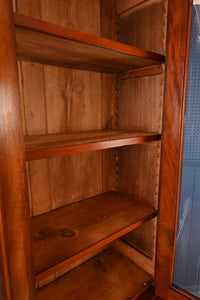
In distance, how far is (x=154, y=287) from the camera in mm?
1275

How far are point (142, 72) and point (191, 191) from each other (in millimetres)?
714

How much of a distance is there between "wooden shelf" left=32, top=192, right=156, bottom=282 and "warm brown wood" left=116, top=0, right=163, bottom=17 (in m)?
1.14

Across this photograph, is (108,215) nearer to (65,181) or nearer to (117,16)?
(65,181)

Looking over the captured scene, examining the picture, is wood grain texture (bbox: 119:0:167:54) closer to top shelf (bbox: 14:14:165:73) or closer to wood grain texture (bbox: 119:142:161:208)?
top shelf (bbox: 14:14:165:73)

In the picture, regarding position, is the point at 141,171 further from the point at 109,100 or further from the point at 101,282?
the point at 101,282

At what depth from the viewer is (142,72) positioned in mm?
1201

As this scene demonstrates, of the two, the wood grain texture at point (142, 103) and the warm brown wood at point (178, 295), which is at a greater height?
the wood grain texture at point (142, 103)

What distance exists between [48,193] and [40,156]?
0.49 meters

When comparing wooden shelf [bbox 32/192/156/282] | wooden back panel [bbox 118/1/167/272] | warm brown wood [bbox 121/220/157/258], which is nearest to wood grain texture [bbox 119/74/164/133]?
wooden back panel [bbox 118/1/167/272]

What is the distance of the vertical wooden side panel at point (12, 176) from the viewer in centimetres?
55

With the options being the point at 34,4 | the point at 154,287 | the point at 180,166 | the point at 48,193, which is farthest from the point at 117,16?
the point at 154,287

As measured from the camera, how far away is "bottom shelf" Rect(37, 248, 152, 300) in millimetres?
1195

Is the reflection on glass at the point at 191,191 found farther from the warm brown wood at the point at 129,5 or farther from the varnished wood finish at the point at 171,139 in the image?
the warm brown wood at the point at 129,5

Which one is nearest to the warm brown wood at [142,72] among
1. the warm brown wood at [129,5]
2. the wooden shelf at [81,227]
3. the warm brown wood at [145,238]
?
the warm brown wood at [129,5]
